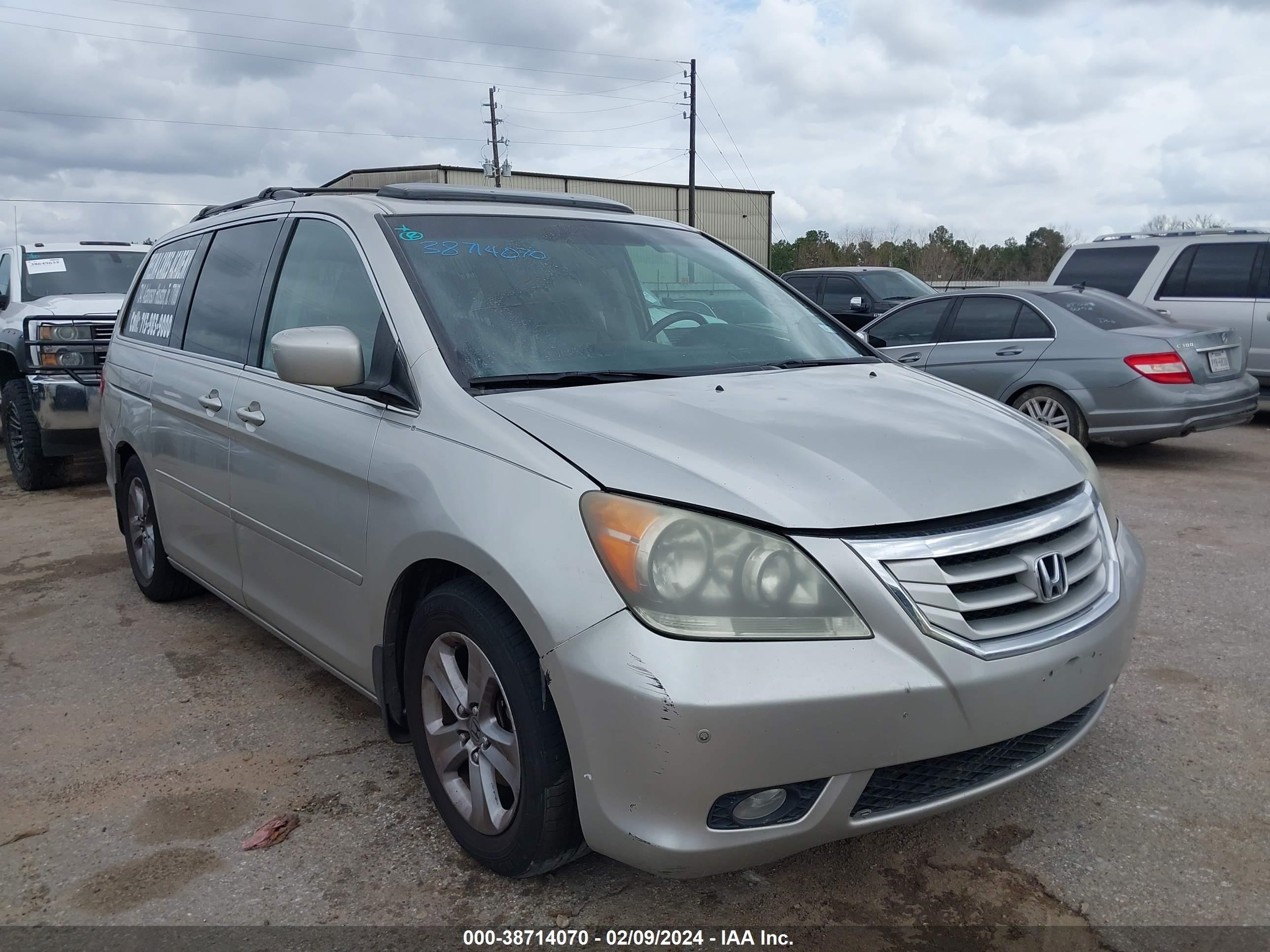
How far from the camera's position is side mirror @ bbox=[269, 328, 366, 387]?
8.94ft

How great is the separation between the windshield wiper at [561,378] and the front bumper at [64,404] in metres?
5.79

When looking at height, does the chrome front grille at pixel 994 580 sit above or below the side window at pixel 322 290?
below

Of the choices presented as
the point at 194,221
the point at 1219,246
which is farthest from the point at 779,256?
the point at 194,221

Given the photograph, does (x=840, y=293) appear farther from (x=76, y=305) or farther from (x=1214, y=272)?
(x=76, y=305)

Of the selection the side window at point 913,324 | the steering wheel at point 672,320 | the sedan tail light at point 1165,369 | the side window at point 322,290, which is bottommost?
the sedan tail light at point 1165,369

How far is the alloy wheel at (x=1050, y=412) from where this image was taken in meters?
7.98

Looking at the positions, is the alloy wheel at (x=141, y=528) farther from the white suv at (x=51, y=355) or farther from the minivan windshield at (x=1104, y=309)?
the minivan windshield at (x=1104, y=309)

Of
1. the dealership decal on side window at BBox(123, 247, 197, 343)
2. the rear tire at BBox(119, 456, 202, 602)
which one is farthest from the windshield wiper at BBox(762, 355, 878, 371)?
the rear tire at BBox(119, 456, 202, 602)

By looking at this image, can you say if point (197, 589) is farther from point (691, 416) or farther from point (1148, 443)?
point (1148, 443)

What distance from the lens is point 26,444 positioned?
7.86 meters

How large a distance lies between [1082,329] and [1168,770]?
567 cm

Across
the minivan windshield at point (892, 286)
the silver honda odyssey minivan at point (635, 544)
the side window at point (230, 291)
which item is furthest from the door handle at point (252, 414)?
the minivan windshield at point (892, 286)

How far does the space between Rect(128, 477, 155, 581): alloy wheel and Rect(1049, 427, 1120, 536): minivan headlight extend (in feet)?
12.3

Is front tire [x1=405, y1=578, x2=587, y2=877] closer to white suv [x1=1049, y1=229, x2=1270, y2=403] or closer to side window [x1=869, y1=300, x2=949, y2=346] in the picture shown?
side window [x1=869, y1=300, x2=949, y2=346]
